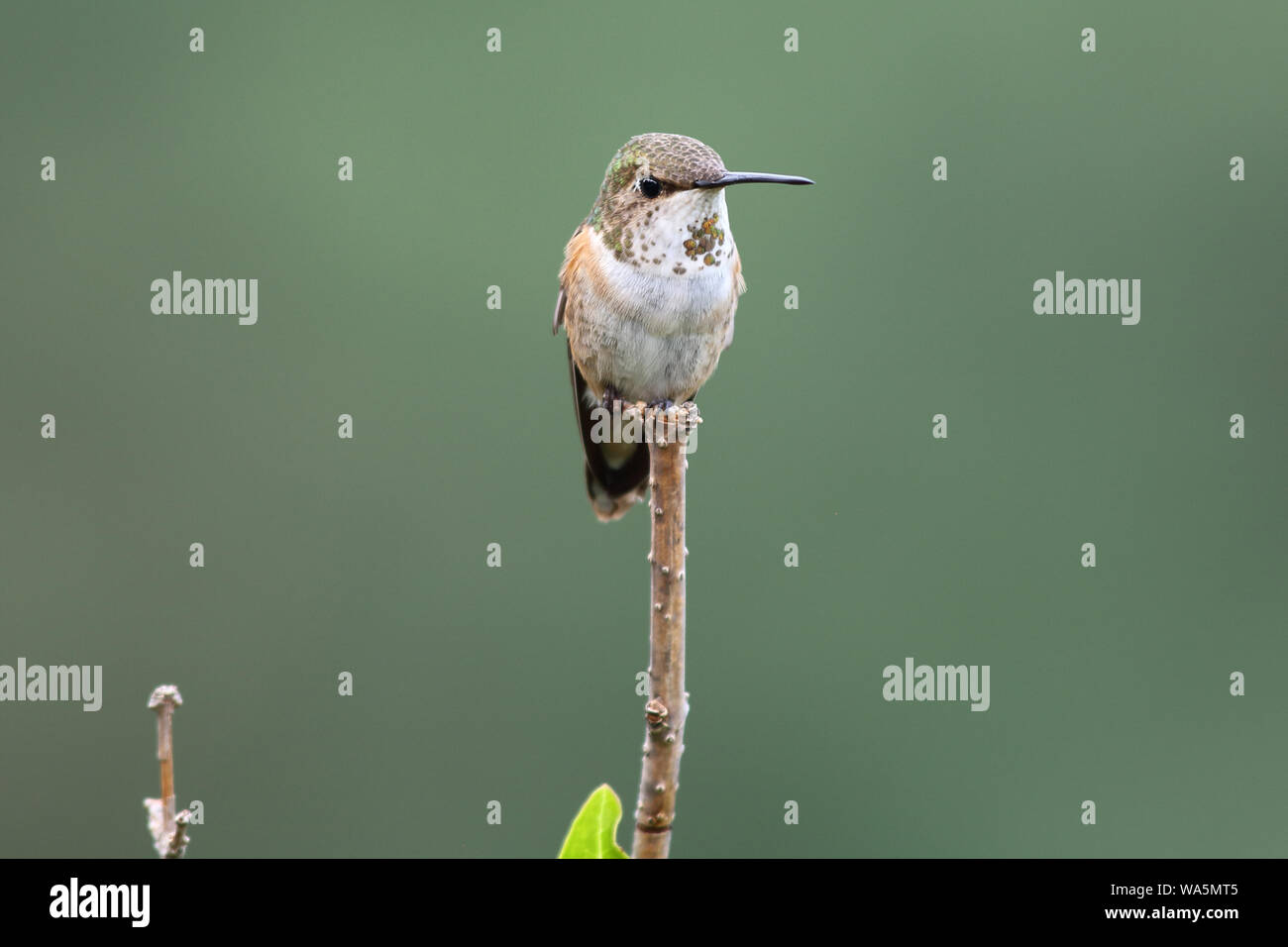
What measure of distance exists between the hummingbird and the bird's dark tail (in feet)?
0.56

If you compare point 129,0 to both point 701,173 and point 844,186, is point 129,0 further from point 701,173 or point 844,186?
point 701,173

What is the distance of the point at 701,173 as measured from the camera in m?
4.93

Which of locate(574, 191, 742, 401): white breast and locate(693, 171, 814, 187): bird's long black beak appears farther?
locate(574, 191, 742, 401): white breast

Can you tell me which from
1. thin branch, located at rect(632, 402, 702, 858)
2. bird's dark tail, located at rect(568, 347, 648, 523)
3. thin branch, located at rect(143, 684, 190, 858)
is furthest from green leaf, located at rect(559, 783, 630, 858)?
bird's dark tail, located at rect(568, 347, 648, 523)

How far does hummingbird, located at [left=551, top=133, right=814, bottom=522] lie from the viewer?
5.05 meters

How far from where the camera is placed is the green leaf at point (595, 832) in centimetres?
251

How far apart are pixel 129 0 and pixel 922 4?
748 cm

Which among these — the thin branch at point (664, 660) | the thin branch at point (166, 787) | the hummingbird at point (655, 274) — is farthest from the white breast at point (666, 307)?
the thin branch at point (166, 787)

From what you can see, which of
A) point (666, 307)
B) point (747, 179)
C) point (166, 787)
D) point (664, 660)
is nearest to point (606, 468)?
point (666, 307)

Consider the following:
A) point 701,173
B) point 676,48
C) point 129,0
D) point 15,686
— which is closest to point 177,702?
point 701,173

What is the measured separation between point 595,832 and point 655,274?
302 cm

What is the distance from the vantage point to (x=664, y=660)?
334 centimetres

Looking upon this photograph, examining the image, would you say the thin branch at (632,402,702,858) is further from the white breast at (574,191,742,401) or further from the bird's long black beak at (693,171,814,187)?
the white breast at (574,191,742,401)

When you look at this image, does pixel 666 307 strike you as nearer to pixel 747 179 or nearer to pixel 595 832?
pixel 747 179
